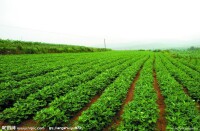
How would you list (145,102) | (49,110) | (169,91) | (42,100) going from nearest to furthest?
(49,110) → (145,102) → (42,100) → (169,91)

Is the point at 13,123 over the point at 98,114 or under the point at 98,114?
under

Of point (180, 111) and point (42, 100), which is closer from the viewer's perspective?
A: point (180, 111)

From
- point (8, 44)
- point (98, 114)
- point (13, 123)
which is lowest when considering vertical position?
point (13, 123)

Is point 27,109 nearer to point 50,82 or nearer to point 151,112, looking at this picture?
point 50,82

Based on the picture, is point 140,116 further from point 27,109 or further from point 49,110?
point 27,109

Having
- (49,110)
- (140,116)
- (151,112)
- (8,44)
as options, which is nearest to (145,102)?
(151,112)

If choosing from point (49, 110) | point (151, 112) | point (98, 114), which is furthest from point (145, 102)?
point (49, 110)

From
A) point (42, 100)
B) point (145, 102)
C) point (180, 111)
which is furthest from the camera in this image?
point (42, 100)

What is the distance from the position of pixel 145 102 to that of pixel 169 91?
223 centimetres

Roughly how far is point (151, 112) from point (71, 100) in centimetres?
305

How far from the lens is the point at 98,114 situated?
4746mm

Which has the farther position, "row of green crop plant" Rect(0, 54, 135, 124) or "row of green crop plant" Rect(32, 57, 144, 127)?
"row of green crop plant" Rect(0, 54, 135, 124)

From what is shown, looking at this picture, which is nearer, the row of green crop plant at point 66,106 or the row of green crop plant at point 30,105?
the row of green crop plant at point 66,106

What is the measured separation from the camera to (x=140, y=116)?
4.50m
